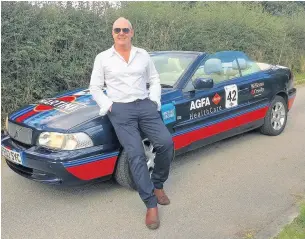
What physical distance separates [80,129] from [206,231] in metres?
1.51

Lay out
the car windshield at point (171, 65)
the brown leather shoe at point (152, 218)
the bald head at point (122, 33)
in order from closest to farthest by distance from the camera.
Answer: the brown leather shoe at point (152, 218) < the bald head at point (122, 33) < the car windshield at point (171, 65)

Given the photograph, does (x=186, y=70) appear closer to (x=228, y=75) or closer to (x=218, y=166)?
(x=228, y=75)

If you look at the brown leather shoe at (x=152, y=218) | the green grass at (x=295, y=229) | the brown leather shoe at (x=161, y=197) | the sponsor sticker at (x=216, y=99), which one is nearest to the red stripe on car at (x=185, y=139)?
the sponsor sticker at (x=216, y=99)

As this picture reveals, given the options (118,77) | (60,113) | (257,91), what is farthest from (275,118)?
(60,113)

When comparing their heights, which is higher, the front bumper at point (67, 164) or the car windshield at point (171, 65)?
the car windshield at point (171, 65)

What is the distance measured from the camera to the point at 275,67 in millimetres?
6527

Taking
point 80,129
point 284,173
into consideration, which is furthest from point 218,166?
point 80,129

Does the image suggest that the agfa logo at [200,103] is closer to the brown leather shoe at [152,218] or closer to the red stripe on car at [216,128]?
the red stripe on car at [216,128]

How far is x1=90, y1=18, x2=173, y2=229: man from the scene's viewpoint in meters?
3.65

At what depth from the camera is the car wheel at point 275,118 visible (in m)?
6.22

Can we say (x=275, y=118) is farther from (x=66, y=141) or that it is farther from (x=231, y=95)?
(x=66, y=141)

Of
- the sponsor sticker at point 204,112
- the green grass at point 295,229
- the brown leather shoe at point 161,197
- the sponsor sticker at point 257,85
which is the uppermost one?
the sponsor sticker at point 257,85

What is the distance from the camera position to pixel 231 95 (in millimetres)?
5387

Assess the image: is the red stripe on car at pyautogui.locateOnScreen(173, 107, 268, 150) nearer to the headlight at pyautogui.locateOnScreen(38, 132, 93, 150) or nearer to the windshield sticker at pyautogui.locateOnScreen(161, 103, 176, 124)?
the windshield sticker at pyautogui.locateOnScreen(161, 103, 176, 124)
